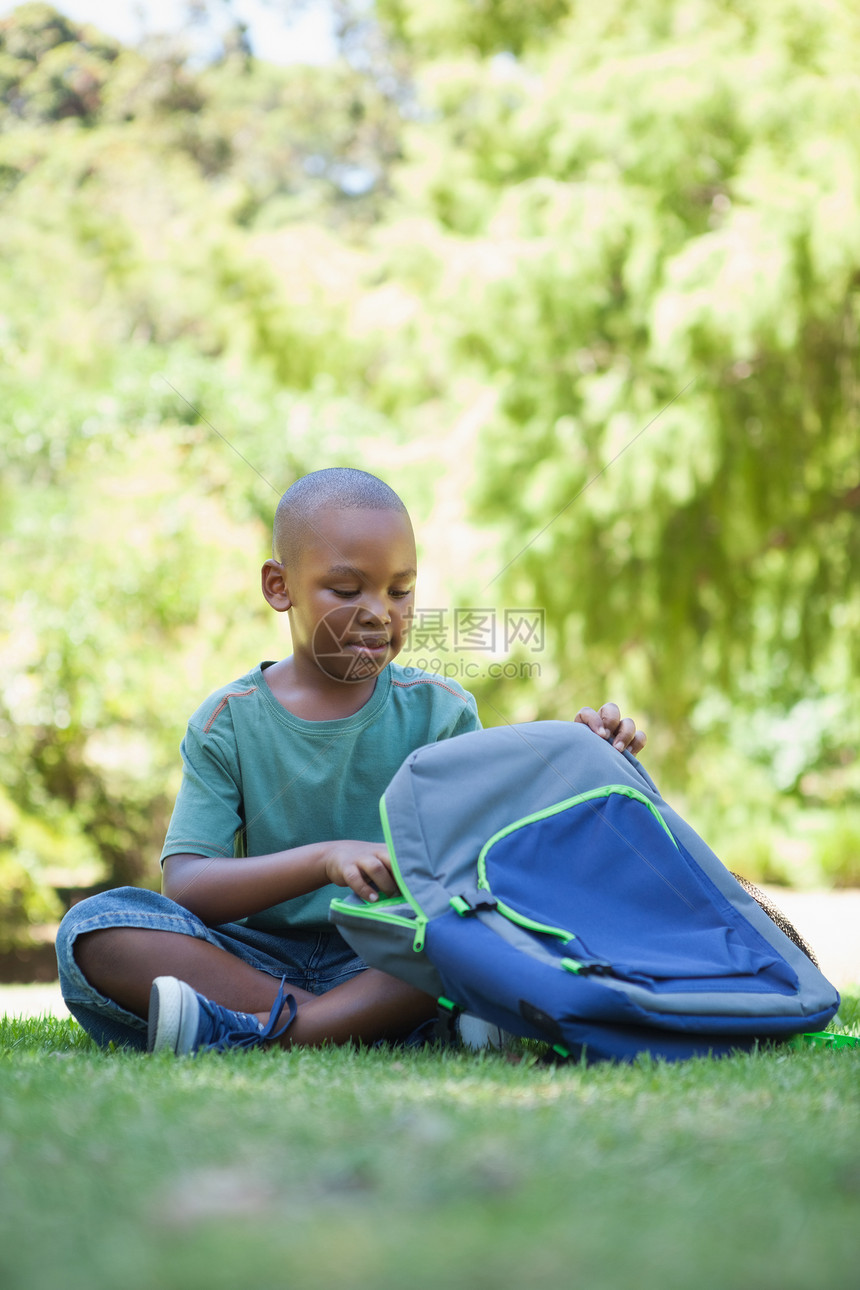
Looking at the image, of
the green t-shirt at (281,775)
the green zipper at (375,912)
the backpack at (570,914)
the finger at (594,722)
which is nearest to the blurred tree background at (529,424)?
the green t-shirt at (281,775)

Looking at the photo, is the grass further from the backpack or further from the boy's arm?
the boy's arm

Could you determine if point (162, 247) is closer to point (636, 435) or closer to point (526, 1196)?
point (636, 435)

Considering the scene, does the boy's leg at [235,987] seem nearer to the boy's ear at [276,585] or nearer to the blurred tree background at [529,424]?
the boy's ear at [276,585]

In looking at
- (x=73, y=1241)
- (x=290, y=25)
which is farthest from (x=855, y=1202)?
(x=290, y=25)

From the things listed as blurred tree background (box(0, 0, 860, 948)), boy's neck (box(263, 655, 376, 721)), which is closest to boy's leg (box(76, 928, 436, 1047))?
boy's neck (box(263, 655, 376, 721))

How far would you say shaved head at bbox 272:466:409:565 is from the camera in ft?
7.68

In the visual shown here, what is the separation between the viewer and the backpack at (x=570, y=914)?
1714 millimetres

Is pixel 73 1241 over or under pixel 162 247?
under

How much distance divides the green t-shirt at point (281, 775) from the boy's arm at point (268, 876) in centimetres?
9

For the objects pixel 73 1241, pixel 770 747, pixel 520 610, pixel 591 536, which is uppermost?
pixel 591 536

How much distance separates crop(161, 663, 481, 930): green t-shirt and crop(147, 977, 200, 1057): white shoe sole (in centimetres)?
38

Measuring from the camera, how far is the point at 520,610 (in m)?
6.10

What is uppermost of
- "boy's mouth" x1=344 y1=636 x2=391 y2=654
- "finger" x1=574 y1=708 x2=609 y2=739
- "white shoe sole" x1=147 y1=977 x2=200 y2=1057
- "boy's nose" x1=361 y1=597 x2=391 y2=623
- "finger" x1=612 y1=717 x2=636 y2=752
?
"boy's nose" x1=361 y1=597 x2=391 y2=623

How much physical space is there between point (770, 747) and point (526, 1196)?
9.48m
